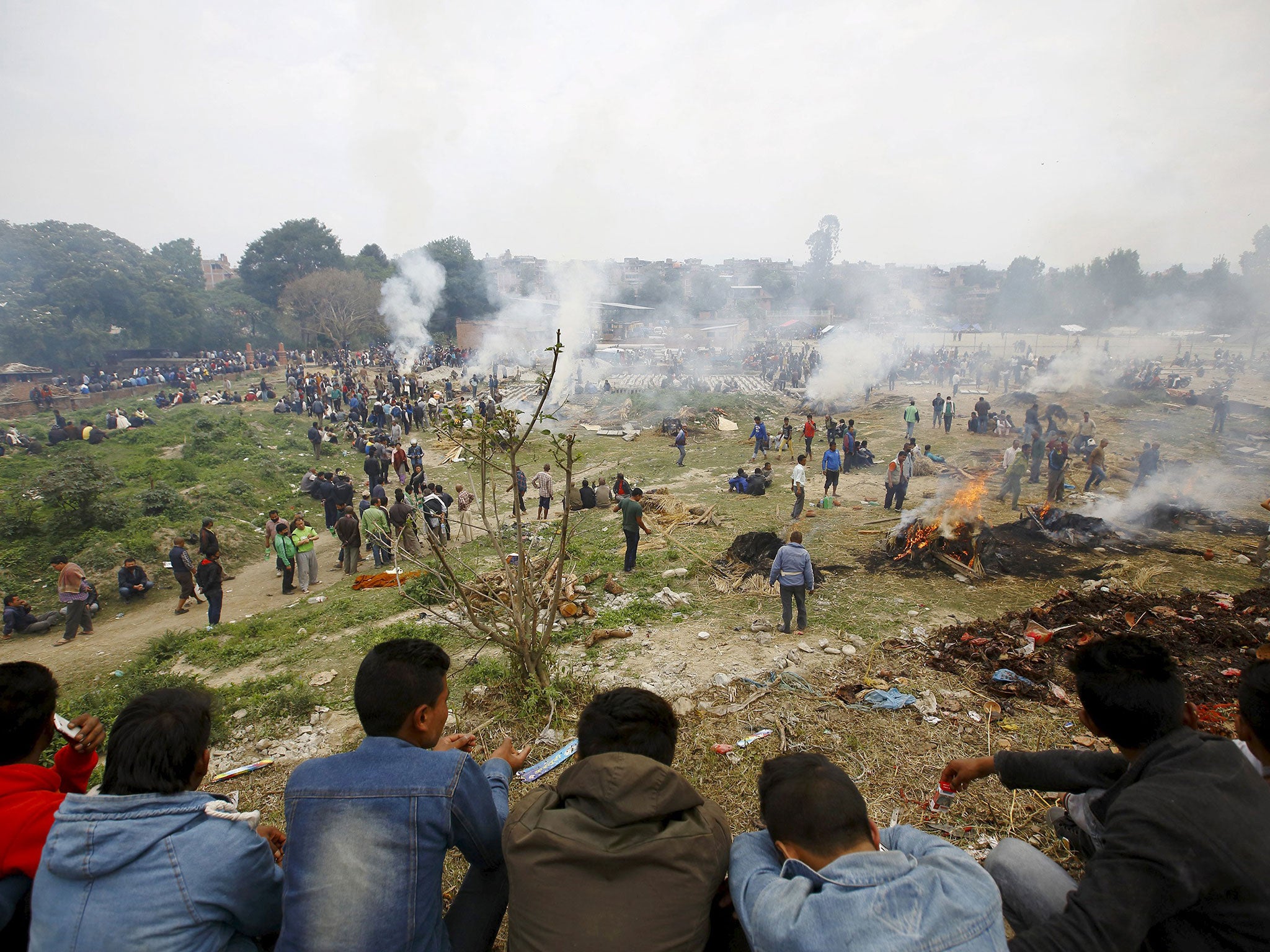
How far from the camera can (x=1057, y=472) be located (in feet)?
42.2

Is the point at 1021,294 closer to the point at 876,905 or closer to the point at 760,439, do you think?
the point at 760,439

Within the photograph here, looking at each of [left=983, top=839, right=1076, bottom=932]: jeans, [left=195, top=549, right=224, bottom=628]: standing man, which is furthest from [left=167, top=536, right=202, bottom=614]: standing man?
[left=983, top=839, right=1076, bottom=932]: jeans

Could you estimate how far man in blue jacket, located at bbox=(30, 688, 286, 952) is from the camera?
5.51ft

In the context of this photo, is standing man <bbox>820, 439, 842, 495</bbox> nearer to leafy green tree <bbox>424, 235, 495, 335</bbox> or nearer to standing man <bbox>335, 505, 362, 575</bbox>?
standing man <bbox>335, 505, 362, 575</bbox>

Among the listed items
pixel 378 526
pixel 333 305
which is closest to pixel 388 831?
pixel 378 526

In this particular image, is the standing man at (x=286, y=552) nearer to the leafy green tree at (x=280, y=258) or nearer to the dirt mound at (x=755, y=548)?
the dirt mound at (x=755, y=548)

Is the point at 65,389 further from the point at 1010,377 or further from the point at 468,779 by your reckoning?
the point at 1010,377

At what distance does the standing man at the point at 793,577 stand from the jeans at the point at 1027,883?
192 inches

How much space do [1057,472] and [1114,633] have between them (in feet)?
29.7

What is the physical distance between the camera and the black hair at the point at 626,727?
2.31m

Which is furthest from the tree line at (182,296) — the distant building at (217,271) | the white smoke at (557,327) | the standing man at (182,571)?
the standing man at (182,571)

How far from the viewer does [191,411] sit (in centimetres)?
2456

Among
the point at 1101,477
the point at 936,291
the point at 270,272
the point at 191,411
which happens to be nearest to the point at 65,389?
the point at 191,411

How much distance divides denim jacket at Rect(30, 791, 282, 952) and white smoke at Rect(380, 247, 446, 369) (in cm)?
4987
